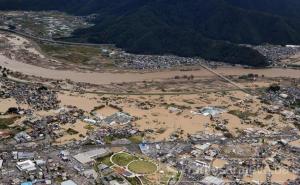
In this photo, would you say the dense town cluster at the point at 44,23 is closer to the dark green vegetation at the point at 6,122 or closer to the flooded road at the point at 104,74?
the flooded road at the point at 104,74

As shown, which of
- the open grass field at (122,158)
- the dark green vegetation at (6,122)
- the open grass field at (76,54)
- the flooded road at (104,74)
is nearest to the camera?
the open grass field at (122,158)

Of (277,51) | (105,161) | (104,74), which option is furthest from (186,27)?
(105,161)

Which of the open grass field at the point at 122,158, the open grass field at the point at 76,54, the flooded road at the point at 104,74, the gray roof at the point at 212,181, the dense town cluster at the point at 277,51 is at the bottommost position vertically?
the gray roof at the point at 212,181

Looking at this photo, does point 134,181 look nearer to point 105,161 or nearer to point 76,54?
point 105,161

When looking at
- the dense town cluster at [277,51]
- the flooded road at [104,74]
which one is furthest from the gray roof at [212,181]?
the dense town cluster at [277,51]

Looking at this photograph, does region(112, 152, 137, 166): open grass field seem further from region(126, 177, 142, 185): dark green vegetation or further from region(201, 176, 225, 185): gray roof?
region(201, 176, 225, 185): gray roof

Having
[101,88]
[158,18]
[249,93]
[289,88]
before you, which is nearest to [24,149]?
[101,88]
